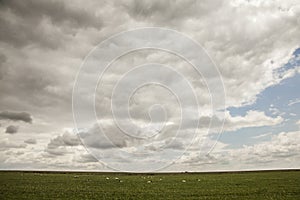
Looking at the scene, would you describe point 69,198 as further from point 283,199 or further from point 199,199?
point 283,199

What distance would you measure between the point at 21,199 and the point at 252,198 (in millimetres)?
18721

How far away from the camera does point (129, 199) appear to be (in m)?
24.4

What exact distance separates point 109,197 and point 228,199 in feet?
32.2

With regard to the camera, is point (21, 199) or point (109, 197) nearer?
point (21, 199)

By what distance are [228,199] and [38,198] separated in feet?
50.6

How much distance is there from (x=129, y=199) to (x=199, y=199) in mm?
5630

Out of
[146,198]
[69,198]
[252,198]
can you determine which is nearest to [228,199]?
[252,198]

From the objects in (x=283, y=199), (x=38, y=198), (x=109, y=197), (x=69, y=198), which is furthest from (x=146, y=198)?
(x=283, y=199)

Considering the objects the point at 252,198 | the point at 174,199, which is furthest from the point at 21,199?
the point at 252,198

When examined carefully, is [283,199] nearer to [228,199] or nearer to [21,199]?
[228,199]

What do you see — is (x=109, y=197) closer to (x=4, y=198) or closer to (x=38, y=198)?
(x=38, y=198)

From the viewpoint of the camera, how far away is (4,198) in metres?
24.5

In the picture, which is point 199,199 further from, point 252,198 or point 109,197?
point 109,197

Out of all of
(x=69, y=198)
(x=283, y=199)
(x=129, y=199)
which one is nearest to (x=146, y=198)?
(x=129, y=199)
